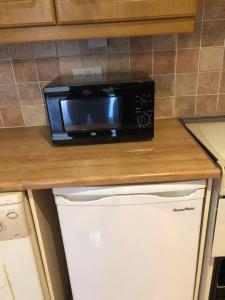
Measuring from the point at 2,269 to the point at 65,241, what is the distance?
0.27m

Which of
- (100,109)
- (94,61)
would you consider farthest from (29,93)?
(100,109)

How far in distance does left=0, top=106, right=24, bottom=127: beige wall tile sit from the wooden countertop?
0.18 metres

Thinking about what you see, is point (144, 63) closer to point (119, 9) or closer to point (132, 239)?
point (119, 9)

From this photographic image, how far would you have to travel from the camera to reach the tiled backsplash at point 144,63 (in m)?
1.30

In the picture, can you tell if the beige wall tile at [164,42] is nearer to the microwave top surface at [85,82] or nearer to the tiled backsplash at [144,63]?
the tiled backsplash at [144,63]

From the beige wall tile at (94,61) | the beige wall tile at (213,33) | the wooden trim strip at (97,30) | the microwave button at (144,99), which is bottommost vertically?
the microwave button at (144,99)

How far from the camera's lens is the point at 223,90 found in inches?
55.7

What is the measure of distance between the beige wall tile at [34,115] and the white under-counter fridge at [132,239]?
61 centimetres

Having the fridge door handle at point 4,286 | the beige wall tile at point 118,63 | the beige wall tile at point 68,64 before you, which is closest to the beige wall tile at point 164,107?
the beige wall tile at point 118,63

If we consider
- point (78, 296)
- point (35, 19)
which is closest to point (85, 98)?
point (35, 19)

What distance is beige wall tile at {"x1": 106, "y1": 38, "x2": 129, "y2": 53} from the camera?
130 cm

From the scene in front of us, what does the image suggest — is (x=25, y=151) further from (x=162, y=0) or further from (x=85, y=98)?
(x=162, y=0)

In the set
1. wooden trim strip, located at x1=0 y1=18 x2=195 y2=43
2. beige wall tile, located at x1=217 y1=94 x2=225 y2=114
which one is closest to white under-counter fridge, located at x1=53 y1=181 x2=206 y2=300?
wooden trim strip, located at x1=0 y1=18 x2=195 y2=43

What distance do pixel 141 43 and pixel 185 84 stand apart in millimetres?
315
